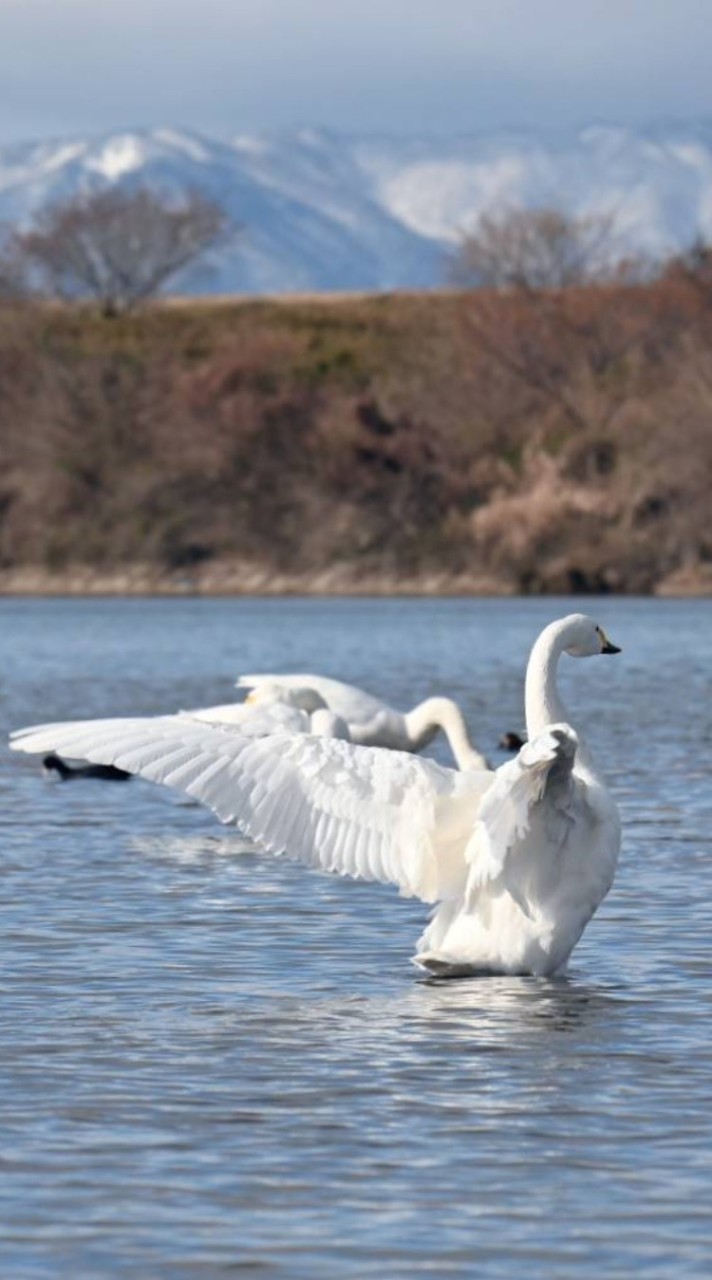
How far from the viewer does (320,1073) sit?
815 centimetres

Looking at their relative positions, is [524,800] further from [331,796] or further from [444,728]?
[444,728]

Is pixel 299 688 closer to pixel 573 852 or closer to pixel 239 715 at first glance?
pixel 239 715

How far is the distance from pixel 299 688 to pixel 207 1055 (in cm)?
921

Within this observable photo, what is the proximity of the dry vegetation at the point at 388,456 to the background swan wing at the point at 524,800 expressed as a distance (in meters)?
54.7

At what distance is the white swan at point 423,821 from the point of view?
9.35 m

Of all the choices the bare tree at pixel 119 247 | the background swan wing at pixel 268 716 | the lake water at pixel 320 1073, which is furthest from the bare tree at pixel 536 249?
the lake water at pixel 320 1073

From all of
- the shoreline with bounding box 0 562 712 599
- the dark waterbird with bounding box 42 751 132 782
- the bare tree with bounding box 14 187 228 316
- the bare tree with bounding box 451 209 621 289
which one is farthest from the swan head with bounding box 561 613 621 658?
the bare tree with bounding box 14 187 228 316

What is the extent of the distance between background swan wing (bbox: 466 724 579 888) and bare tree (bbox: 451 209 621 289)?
78.1 meters

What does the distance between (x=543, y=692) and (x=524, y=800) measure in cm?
89

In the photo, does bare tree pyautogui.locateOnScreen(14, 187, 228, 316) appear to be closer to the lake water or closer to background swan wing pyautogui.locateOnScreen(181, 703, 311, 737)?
background swan wing pyautogui.locateOnScreen(181, 703, 311, 737)

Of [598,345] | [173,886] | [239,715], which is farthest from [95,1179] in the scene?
[598,345]

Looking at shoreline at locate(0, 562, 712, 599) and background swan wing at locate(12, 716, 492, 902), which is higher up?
background swan wing at locate(12, 716, 492, 902)

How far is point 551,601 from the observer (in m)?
60.7

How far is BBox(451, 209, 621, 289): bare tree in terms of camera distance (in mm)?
87688
